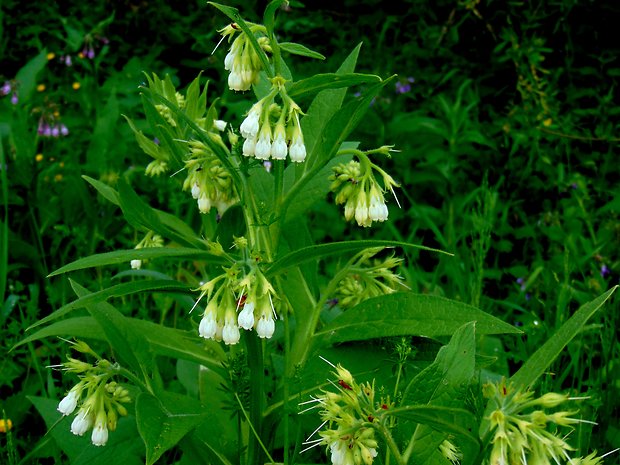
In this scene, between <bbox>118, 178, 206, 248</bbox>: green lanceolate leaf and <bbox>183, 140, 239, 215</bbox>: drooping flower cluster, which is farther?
<bbox>183, 140, 239, 215</bbox>: drooping flower cluster

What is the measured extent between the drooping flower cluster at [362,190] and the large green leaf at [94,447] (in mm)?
748

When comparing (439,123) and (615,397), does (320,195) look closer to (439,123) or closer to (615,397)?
(615,397)

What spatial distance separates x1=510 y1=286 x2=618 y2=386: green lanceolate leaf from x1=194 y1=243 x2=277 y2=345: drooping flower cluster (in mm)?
497

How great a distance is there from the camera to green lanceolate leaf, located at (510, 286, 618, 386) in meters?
1.53

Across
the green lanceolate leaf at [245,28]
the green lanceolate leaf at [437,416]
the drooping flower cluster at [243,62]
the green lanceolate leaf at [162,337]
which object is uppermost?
the green lanceolate leaf at [245,28]

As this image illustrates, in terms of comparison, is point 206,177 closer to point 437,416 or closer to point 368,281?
point 368,281

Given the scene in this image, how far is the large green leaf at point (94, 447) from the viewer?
2.06 m

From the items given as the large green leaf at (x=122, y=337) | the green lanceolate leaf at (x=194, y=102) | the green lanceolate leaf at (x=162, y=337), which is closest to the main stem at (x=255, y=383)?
the green lanceolate leaf at (x=162, y=337)

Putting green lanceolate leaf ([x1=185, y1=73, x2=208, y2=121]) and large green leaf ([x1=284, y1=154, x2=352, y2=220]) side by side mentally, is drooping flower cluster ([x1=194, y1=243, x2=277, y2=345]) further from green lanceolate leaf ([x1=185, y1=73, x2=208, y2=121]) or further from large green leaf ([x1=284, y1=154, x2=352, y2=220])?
green lanceolate leaf ([x1=185, y1=73, x2=208, y2=121])

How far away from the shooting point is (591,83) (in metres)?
5.40

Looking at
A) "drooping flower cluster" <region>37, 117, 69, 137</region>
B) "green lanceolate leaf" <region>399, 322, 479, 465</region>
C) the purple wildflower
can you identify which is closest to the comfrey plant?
"green lanceolate leaf" <region>399, 322, 479, 465</region>

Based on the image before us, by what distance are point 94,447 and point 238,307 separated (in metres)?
0.56

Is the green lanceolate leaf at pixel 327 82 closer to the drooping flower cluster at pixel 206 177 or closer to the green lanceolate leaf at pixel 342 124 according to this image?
the green lanceolate leaf at pixel 342 124

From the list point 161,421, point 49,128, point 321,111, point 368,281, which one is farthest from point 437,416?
point 49,128
